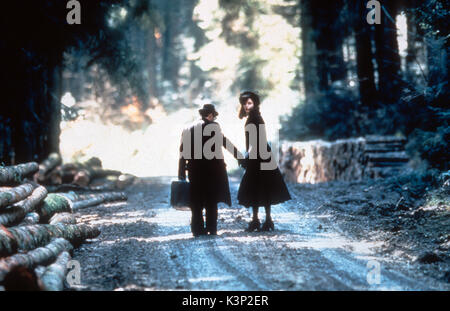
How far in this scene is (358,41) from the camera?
1825 cm

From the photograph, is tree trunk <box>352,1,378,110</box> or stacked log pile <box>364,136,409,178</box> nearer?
stacked log pile <box>364,136,409,178</box>

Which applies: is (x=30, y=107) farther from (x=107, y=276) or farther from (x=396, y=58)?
(x=396, y=58)

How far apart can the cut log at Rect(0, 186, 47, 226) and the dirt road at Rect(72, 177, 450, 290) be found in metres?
1.09

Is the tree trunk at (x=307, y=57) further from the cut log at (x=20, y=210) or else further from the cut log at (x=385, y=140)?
the cut log at (x=20, y=210)

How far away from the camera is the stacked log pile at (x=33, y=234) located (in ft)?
18.2

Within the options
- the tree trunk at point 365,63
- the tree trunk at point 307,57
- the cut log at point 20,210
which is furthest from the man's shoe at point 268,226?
the tree trunk at point 307,57

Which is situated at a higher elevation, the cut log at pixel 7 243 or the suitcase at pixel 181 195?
the suitcase at pixel 181 195

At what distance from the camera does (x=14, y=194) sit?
28.3ft

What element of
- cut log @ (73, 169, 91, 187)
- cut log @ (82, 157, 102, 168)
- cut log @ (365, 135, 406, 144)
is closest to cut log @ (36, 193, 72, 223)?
cut log @ (73, 169, 91, 187)

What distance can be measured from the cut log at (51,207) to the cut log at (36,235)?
1.27m

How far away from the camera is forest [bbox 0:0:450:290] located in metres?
9.44

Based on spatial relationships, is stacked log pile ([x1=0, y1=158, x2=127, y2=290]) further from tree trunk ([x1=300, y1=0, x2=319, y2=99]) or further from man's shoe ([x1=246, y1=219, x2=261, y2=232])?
tree trunk ([x1=300, y1=0, x2=319, y2=99])

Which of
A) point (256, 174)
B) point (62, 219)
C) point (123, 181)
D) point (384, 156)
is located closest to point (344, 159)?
point (384, 156)

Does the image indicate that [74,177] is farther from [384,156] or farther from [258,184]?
[258,184]
